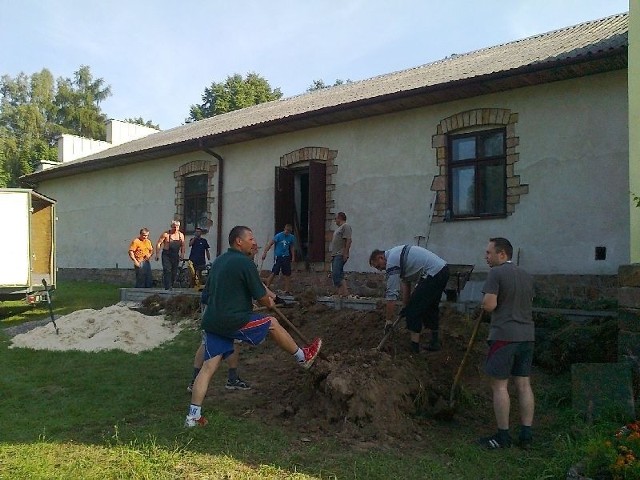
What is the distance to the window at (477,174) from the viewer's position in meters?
9.88

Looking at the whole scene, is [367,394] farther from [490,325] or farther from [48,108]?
[48,108]

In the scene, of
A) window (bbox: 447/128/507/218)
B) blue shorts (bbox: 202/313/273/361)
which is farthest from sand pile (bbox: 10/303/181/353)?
window (bbox: 447/128/507/218)

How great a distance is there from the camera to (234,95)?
146 feet

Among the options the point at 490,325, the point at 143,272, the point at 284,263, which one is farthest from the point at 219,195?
the point at 490,325

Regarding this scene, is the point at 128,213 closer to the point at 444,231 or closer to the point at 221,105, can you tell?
the point at 444,231

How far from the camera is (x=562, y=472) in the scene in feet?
12.9

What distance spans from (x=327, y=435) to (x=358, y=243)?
704 centimetres

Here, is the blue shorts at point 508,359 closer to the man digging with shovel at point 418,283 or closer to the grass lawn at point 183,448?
the grass lawn at point 183,448

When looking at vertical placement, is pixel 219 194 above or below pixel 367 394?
above

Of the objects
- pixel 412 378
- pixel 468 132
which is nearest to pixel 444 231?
pixel 468 132

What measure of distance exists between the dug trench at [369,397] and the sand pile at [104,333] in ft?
7.76

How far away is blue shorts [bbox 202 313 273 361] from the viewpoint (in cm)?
492

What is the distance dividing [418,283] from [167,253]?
7251 mm

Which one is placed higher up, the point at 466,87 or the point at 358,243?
the point at 466,87
